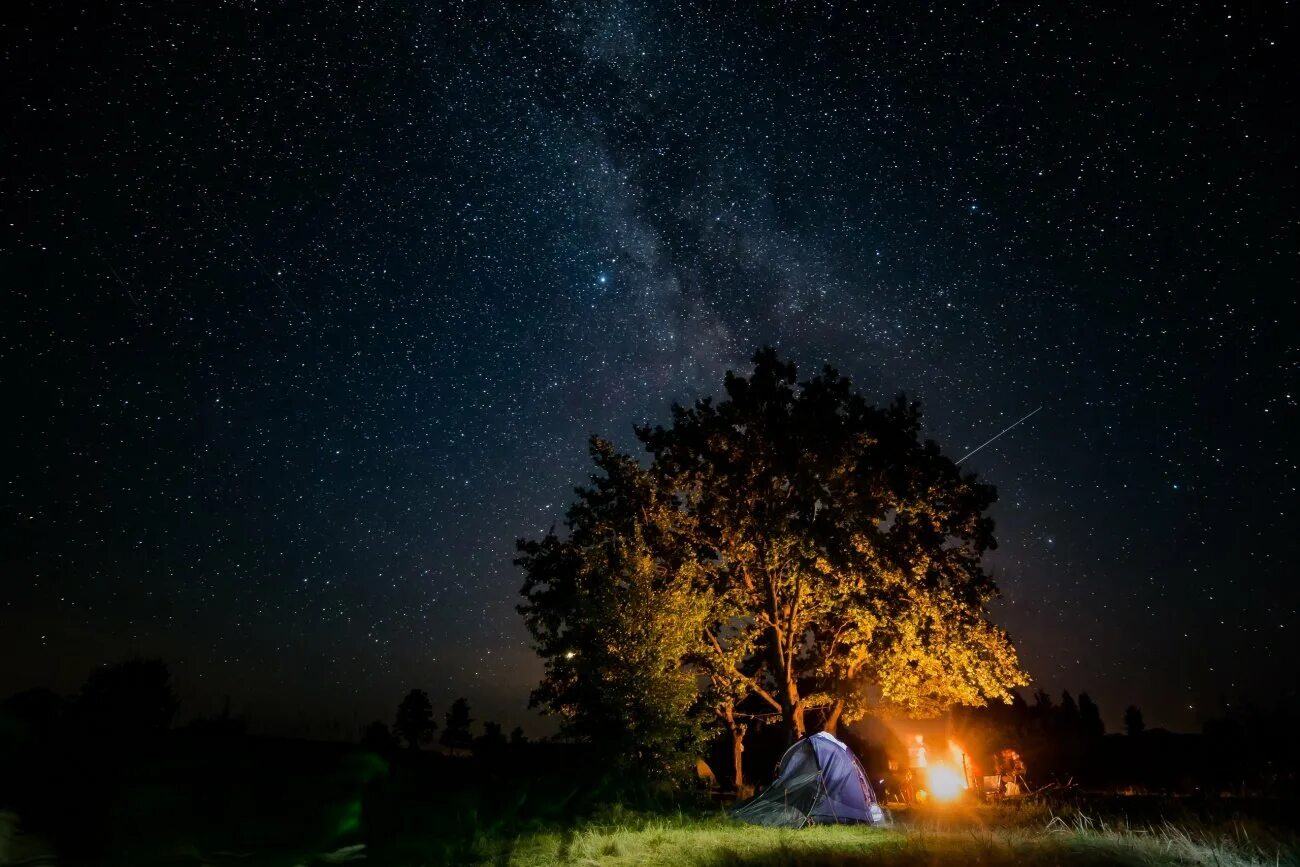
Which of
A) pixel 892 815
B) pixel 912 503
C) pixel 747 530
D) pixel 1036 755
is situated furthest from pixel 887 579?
pixel 1036 755

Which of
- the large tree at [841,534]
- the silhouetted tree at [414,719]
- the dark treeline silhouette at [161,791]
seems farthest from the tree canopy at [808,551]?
the silhouetted tree at [414,719]

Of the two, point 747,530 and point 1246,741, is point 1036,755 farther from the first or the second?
point 747,530

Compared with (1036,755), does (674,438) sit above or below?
above

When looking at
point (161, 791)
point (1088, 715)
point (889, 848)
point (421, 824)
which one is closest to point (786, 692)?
point (889, 848)

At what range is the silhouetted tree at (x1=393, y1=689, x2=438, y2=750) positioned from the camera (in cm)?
11312

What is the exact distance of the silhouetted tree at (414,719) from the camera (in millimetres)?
113125

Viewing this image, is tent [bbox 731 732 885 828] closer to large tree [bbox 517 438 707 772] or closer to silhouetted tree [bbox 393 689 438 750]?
large tree [bbox 517 438 707 772]

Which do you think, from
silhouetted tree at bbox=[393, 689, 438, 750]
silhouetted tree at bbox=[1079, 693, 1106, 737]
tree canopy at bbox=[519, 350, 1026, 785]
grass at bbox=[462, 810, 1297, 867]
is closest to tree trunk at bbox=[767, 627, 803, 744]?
tree canopy at bbox=[519, 350, 1026, 785]

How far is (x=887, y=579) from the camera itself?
18500mm

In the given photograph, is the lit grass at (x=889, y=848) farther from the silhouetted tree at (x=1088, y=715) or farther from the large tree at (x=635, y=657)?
the silhouetted tree at (x=1088, y=715)

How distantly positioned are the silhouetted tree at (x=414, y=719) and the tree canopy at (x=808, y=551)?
107012 millimetres

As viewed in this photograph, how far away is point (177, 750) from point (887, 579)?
17.4 meters

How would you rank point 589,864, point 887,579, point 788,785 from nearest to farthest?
point 589,864
point 788,785
point 887,579

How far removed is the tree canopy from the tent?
4.40 m
